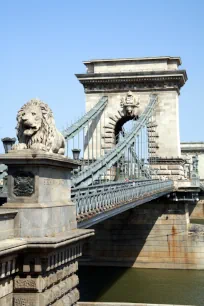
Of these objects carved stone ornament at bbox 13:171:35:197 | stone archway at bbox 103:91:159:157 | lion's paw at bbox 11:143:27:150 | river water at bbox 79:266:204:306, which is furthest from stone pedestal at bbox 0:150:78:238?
stone archway at bbox 103:91:159:157

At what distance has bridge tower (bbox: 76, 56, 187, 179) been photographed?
1379 inches

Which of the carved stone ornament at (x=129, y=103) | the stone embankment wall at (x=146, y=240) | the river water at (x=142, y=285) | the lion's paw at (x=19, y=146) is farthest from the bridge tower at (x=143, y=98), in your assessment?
the lion's paw at (x=19, y=146)

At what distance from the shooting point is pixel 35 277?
314 inches

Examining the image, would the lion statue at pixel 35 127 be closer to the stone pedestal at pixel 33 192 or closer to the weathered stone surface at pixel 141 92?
the stone pedestal at pixel 33 192

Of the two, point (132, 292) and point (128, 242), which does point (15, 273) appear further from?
point (128, 242)

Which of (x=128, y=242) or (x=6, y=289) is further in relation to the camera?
(x=128, y=242)

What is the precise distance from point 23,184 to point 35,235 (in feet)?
2.84

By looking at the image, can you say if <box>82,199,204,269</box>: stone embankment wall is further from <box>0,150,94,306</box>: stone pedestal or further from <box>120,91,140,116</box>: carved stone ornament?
<box>0,150,94,306</box>: stone pedestal

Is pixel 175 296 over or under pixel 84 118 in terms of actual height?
under

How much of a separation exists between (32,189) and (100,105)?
27141 mm

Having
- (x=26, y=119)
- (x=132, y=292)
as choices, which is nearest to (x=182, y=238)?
(x=132, y=292)

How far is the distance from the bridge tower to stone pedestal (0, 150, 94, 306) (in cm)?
2613

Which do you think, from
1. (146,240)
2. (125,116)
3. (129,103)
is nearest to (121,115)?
(125,116)

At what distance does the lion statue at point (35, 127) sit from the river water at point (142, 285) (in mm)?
15775
